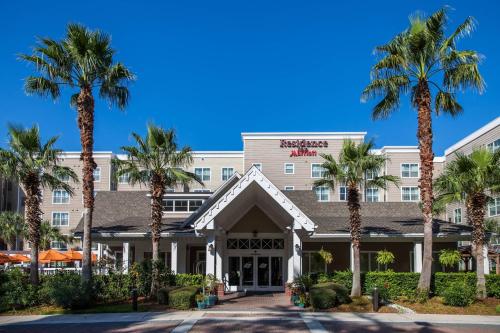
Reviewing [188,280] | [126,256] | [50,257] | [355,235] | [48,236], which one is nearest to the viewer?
[355,235]

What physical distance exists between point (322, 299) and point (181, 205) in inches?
613

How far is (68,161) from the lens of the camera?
203ft

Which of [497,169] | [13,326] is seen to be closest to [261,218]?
[497,169]

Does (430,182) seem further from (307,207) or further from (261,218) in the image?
(307,207)

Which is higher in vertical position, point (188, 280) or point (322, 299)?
point (188, 280)

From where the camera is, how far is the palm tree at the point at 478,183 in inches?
894

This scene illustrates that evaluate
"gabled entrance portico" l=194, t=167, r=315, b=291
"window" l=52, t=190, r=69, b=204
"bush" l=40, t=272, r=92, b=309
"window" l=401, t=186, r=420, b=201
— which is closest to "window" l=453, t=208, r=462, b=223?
"window" l=401, t=186, r=420, b=201

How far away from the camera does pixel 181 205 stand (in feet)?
112

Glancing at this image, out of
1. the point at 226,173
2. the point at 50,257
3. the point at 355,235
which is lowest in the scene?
the point at 50,257

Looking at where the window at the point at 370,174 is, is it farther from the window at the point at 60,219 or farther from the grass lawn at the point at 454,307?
the window at the point at 60,219

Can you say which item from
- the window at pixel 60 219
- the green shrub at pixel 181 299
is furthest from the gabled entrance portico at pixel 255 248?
the window at pixel 60 219

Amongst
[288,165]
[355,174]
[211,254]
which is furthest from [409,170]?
[211,254]

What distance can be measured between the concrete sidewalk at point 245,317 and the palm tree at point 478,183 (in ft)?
14.3

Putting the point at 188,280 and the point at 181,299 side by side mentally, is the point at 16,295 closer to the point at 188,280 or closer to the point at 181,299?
the point at 181,299
